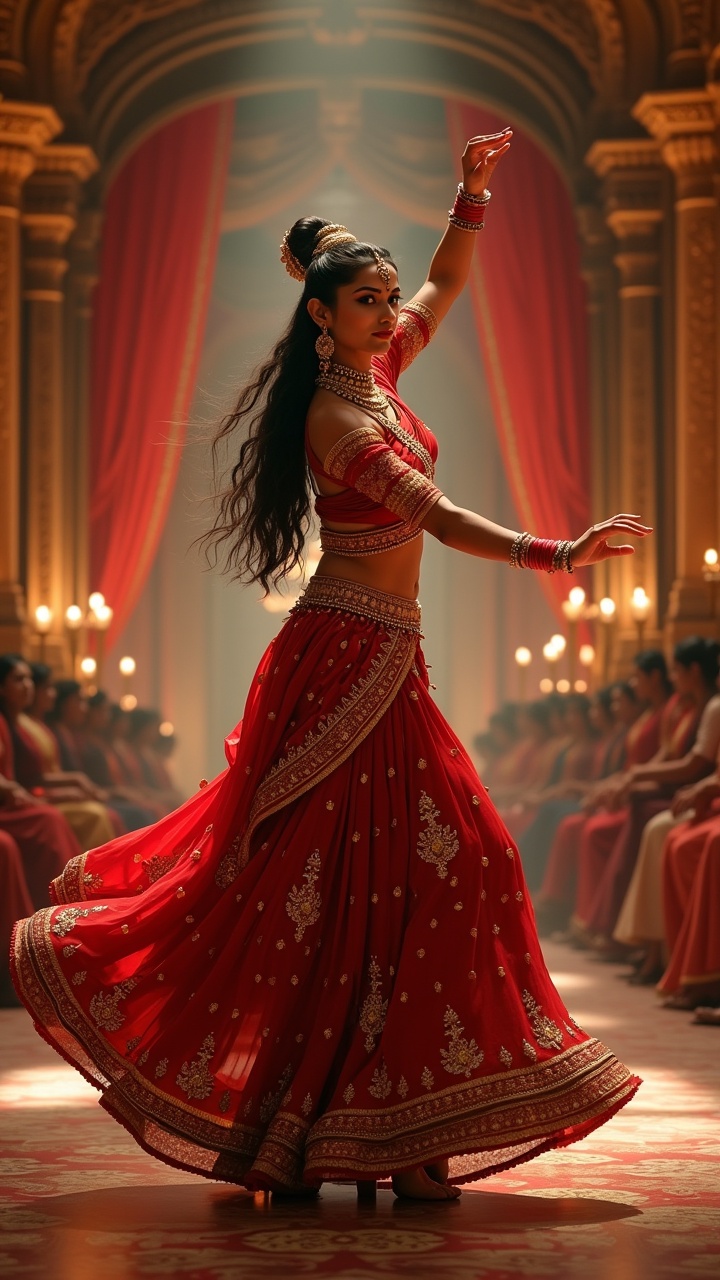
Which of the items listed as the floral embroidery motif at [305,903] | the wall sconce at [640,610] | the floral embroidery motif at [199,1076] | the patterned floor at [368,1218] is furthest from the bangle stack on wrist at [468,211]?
the wall sconce at [640,610]

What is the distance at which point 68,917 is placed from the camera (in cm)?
309

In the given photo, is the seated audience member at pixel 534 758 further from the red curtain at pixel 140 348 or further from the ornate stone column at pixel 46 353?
the ornate stone column at pixel 46 353

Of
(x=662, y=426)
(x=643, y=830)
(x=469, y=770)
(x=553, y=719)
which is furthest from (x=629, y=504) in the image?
(x=469, y=770)

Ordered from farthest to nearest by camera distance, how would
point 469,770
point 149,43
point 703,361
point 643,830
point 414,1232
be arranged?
point 149,43 → point 703,361 → point 643,830 → point 469,770 → point 414,1232

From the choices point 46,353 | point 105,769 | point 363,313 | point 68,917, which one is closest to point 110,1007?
point 68,917

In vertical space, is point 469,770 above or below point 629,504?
below

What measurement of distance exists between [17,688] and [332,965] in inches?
166

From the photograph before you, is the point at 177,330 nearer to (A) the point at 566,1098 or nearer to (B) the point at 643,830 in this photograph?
(B) the point at 643,830

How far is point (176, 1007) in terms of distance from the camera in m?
3.00

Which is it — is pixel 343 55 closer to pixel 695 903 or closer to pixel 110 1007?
pixel 695 903

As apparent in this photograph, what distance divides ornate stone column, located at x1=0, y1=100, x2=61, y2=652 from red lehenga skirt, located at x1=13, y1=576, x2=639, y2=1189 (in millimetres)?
6954

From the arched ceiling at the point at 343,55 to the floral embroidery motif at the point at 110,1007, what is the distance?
811 cm

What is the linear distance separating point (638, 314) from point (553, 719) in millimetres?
2288

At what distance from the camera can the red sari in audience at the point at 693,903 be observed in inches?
227
